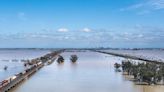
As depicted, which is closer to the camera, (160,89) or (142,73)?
(160,89)

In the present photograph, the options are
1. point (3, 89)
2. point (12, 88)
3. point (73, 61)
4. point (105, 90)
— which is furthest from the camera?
point (73, 61)

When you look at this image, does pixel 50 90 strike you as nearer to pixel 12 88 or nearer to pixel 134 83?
pixel 12 88

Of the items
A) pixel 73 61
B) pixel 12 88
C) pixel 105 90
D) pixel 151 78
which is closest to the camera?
pixel 105 90

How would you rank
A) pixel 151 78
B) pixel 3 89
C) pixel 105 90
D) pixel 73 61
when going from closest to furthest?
pixel 3 89 → pixel 105 90 → pixel 151 78 → pixel 73 61

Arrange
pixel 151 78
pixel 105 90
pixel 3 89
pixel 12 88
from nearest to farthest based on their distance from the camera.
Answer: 1. pixel 3 89
2. pixel 105 90
3. pixel 12 88
4. pixel 151 78

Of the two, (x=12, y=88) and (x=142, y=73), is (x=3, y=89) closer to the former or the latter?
(x=12, y=88)

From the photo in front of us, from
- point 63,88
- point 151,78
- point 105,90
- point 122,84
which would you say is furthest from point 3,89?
point 151,78

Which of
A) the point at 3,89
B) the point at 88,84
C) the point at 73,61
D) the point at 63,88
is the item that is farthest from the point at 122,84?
the point at 73,61

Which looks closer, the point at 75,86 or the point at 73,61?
the point at 75,86
